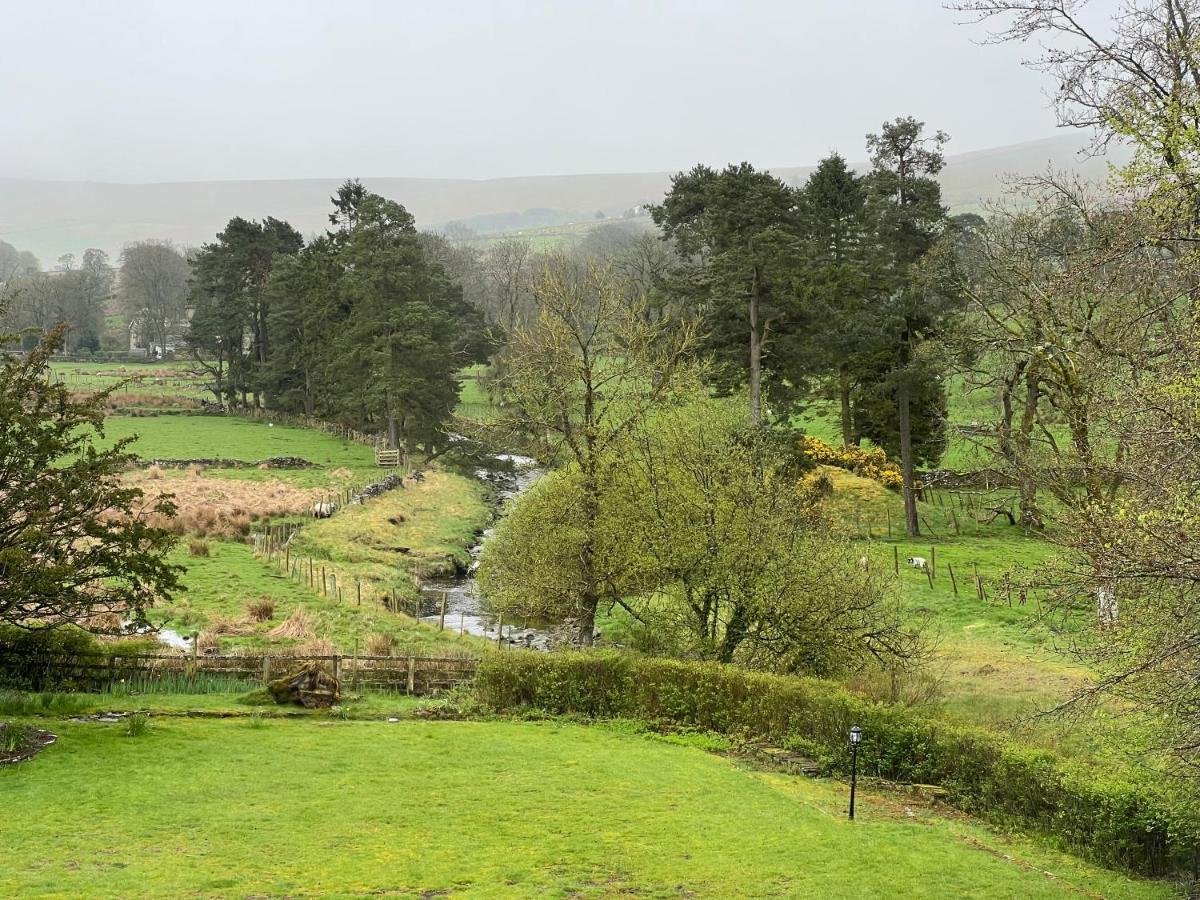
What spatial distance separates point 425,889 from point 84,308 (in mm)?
148275

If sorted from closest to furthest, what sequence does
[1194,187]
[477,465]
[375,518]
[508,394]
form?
[1194,187] < [508,394] < [375,518] < [477,465]

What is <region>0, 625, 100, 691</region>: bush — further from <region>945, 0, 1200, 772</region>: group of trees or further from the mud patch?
<region>945, 0, 1200, 772</region>: group of trees

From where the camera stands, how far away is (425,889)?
1347cm

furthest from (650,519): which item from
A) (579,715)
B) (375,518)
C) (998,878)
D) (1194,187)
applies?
(375,518)

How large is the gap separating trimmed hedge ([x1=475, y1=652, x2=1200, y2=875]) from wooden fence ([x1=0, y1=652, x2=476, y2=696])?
1.69 meters

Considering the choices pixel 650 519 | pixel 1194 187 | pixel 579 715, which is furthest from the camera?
pixel 650 519

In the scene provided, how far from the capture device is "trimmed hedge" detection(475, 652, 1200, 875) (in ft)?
52.5

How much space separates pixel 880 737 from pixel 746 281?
30925mm

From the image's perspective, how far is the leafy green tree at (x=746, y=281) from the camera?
156 ft

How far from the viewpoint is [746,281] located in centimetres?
4806

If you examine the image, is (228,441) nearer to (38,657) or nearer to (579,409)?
(579,409)

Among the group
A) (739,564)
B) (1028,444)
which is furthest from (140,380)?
(1028,444)

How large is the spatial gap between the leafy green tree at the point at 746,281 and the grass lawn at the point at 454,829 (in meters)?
29.6

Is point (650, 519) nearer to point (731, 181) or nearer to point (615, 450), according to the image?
point (615, 450)
